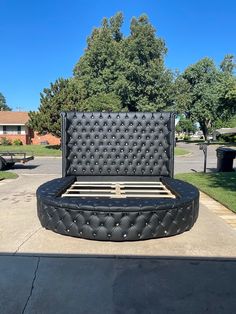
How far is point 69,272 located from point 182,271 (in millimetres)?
1363

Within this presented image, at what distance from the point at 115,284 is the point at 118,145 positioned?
5.04 meters

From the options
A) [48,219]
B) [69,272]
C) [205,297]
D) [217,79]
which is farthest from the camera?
[217,79]

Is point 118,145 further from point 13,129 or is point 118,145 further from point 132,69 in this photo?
point 13,129

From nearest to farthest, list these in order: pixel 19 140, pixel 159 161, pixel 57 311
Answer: pixel 57 311, pixel 159 161, pixel 19 140

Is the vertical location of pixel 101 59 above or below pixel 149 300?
above

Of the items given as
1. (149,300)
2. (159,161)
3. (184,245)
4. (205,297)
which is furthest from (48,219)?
(159,161)

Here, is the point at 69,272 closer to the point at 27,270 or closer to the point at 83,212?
the point at 27,270

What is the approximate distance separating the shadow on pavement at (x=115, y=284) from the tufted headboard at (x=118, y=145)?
404 cm

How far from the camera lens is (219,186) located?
979 centimetres

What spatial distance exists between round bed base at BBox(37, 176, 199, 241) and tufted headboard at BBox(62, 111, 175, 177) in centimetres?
287

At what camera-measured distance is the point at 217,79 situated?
48.8m

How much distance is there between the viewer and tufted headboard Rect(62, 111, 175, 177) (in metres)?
8.05

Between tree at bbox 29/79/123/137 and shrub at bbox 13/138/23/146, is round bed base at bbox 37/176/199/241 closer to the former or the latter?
tree at bbox 29/79/123/137

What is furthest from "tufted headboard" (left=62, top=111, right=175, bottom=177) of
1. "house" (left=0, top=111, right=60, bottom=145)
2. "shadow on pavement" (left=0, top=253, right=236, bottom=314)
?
"house" (left=0, top=111, right=60, bottom=145)
